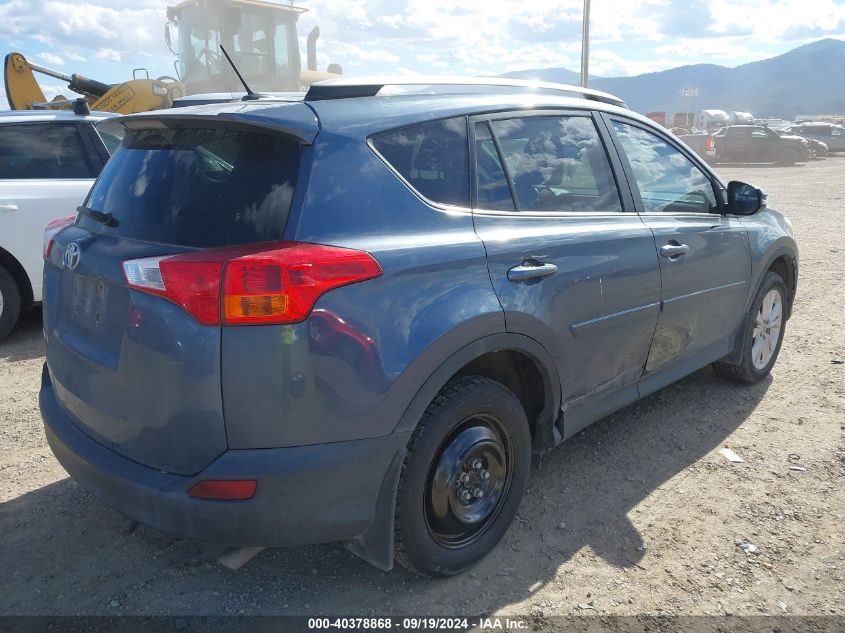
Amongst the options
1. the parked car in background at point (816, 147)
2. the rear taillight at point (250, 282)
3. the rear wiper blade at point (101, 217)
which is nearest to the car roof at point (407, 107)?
the rear taillight at point (250, 282)

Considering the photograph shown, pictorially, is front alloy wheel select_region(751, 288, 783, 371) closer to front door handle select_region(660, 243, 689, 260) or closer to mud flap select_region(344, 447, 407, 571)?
front door handle select_region(660, 243, 689, 260)

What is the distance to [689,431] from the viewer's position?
405 cm

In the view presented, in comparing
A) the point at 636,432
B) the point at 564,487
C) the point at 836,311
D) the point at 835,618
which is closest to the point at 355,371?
the point at 564,487

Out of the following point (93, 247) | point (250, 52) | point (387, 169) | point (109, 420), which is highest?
point (250, 52)

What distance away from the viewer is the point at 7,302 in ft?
18.2

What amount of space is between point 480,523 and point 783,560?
122cm

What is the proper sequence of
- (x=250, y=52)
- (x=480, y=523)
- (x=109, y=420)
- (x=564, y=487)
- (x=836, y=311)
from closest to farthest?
(x=109, y=420)
(x=480, y=523)
(x=564, y=487)
(x=836, y=311)
(x=250, y=52)

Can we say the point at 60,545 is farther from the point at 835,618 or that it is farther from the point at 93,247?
the point at 835,618

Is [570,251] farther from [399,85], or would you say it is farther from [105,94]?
[105,94]

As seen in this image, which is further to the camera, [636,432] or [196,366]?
[636,432]

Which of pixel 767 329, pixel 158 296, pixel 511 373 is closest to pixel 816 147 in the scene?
pixel 767 329

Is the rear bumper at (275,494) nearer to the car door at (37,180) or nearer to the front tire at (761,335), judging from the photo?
the front tire at (761,335)

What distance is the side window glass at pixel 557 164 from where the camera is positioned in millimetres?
2945

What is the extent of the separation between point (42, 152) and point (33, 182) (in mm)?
313
